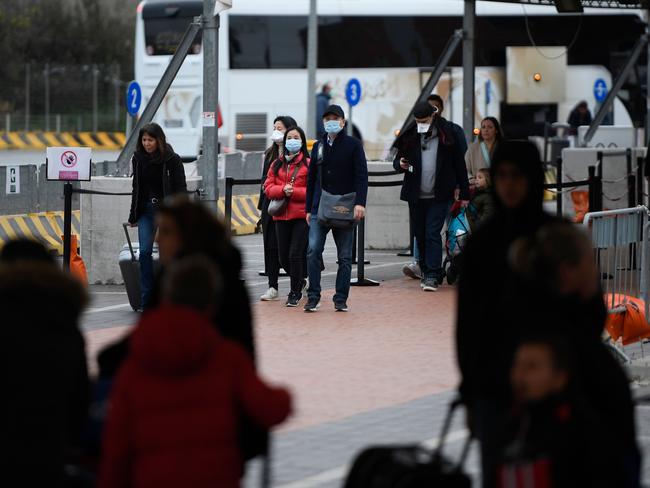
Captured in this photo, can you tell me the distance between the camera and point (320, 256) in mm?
13617

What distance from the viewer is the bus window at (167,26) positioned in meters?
35.8

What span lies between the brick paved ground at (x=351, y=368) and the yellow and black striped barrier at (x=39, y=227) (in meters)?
4.10

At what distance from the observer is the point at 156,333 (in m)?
4.68

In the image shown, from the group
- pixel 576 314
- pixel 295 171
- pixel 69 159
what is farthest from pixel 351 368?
pixel 576 314

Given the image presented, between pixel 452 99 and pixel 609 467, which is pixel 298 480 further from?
pixel 452 99

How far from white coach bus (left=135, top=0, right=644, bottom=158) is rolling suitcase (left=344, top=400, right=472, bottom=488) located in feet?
96.0

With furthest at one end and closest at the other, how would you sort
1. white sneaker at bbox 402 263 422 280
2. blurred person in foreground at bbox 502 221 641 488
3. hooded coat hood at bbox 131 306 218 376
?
white sneaker at bbox 402 263 422 280, blurred person in foreground at bbox 502 221 641 488, hooded coat hood at bbox 131 306 218 376

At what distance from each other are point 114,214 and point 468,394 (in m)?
10.9

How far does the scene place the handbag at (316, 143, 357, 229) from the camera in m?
13.4

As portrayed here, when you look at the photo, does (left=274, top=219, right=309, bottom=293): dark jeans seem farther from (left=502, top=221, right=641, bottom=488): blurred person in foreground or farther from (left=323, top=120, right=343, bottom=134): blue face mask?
(left=502, top=221, right=641, bottom=488): blurred person in foreground

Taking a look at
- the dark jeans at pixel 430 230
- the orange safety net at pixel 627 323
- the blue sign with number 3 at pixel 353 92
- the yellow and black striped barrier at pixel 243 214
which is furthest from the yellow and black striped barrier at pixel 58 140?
the orange safety net at pixel 627 323

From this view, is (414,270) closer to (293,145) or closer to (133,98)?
(293,145)

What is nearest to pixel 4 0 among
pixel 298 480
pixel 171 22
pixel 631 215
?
pixel 171 22

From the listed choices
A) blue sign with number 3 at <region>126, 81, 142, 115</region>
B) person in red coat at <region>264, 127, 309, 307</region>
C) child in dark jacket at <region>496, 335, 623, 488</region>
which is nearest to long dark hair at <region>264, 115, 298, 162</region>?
person in red coat at <region>264, 127, 309, 307</region>
